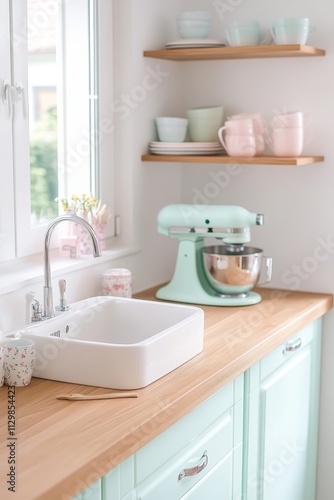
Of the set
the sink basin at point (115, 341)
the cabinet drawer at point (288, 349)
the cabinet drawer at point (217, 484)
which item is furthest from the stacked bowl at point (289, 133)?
the cabinet drawer at point (217, 484)

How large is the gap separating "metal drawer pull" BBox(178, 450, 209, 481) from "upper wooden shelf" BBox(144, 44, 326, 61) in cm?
136

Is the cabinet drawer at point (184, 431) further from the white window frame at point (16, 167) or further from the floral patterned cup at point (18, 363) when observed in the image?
the white window frame at point (16, 167)

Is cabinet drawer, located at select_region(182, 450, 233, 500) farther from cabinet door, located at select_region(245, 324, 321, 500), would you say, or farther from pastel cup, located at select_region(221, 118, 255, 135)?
pastel cup, located at select_region(221, 118, 255, 135)

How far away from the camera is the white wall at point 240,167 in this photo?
2.87m

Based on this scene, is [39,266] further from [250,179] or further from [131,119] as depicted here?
[250,179]

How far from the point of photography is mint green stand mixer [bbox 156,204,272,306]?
2744 millimetres

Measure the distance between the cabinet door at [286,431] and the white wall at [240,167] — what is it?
0.11 metres

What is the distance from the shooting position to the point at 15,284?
222 centimetres

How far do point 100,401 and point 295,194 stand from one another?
143 cm

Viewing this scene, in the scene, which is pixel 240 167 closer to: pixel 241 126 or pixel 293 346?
pixel 241 126

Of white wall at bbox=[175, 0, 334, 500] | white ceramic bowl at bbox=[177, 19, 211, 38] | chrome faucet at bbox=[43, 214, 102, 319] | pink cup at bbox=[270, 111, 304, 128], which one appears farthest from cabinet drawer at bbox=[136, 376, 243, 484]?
white ceramic bowl at bbox=[177, 19, 211, 38]

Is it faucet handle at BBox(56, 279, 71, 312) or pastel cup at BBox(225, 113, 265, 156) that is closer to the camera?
faucet handle at BBox(56, 279, 71, 312)

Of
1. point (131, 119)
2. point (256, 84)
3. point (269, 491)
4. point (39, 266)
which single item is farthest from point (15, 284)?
point (256, 84)

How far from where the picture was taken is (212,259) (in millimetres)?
2797
